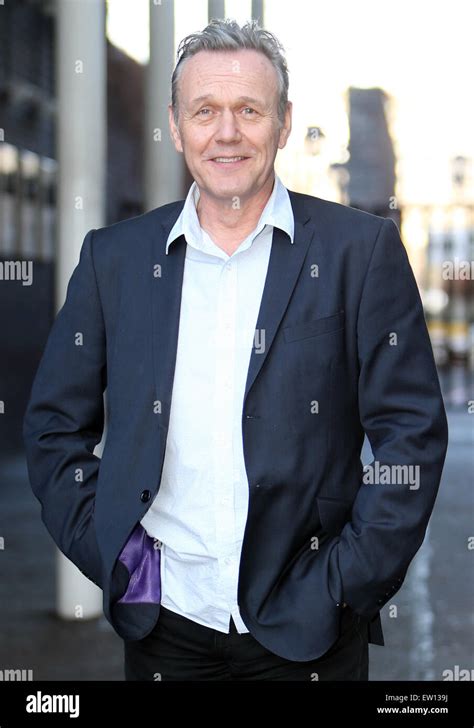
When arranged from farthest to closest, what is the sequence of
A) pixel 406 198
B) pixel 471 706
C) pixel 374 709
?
pixel 406 198
pixel 471 706
pixel 374 709

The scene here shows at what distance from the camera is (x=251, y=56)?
80.5 inches

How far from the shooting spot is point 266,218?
211 cm

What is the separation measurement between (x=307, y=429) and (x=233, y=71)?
2.18ft

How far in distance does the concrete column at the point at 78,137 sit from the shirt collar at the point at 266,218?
286 centimetres

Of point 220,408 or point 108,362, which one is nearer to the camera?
point 220,408

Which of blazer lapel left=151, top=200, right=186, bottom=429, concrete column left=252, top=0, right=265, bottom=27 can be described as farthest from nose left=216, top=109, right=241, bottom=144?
concrete column left=252, top=0, right=265, bottom=27

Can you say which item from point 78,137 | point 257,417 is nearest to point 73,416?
point 257,417

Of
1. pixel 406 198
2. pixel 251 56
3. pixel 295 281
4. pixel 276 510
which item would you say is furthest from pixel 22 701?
pixel 406 198

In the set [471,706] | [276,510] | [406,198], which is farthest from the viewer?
[406,198]

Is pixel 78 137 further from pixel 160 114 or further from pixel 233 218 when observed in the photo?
pixel 233 218

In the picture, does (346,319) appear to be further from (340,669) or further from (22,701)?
(22,701)

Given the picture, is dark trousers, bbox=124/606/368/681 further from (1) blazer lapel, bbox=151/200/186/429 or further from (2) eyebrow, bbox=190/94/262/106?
(2) eyebrow, bbox=190/94/262/106

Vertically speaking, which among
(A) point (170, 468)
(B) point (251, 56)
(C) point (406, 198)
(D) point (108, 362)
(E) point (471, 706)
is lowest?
(E) point (471, 706)

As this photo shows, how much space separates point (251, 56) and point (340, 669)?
1.16 m
